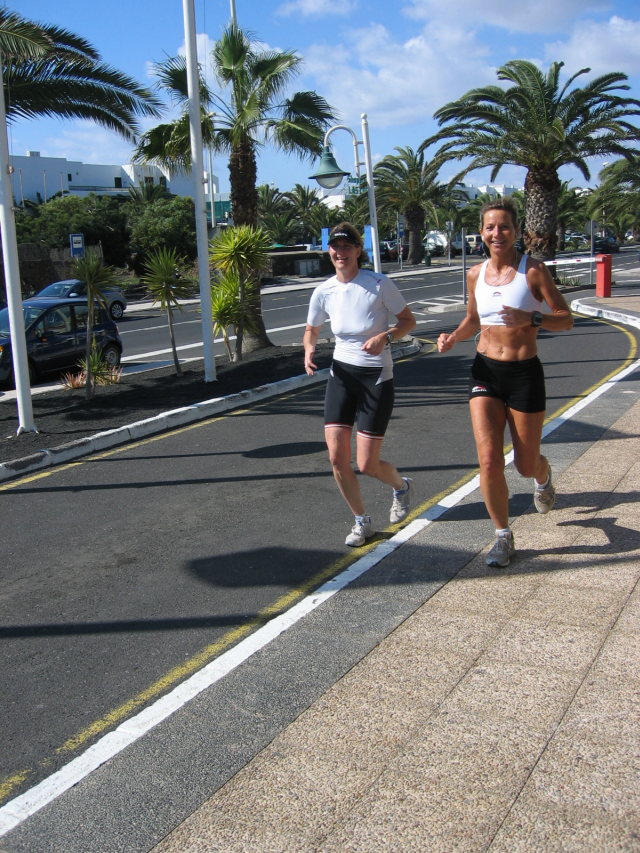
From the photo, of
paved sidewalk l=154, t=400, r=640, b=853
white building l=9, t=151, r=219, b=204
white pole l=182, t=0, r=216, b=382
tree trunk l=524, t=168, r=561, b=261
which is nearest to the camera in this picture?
paved sidewalk l=154, t=400, r=640, b=853

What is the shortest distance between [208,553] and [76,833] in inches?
102

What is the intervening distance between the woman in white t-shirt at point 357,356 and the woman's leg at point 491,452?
60 cm

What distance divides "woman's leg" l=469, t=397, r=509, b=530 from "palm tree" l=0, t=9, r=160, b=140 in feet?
33.2

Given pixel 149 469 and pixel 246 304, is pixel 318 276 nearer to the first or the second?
pixel 246 304

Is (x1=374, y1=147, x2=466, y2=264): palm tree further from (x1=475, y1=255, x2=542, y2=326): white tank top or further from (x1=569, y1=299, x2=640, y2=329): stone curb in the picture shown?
(x1=475, y1=255, x2=542, y2=326): white tank top

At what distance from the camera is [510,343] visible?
4496 millimetres

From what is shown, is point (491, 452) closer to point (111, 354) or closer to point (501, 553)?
point (501, 553)

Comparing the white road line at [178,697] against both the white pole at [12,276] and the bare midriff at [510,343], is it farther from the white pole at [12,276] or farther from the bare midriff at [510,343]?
the white pole at [12,276]

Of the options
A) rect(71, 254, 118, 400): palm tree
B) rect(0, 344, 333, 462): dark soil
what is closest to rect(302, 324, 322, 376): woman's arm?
rect(0, 344, 333, 462): dark soil

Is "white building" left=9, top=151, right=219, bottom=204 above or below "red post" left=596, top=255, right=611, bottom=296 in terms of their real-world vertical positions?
above

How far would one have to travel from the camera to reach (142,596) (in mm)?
4516

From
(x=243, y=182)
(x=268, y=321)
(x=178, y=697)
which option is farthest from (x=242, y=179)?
(x=178, y=697)

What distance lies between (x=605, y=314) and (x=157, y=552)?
59.5 feet

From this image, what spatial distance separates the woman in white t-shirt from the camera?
479 cm
